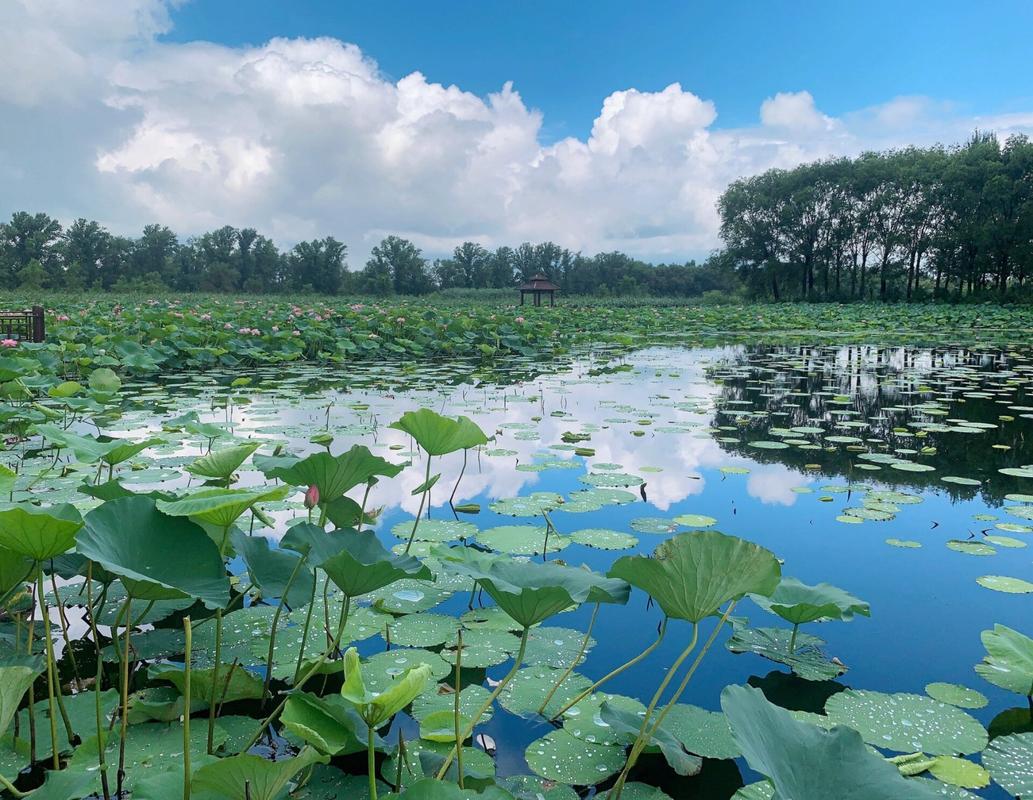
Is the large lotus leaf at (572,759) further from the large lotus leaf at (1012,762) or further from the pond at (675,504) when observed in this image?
the large lotus leaf at (1012,762)

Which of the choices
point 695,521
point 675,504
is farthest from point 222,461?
point 675,504

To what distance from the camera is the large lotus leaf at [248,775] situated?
2.05ft

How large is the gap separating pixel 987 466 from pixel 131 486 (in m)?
3.33

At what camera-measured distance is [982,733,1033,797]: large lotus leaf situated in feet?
3.01

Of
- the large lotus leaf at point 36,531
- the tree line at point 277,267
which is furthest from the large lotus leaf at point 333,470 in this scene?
the tree line at point 277,267

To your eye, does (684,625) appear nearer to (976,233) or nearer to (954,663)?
(954,663)

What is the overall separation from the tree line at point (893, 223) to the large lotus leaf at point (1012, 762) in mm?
27561

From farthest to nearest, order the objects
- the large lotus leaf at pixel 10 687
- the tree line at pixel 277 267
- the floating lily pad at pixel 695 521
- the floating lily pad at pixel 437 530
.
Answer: the tree line at pixel 277 267
the floating lily pad at pixel 695 521
the floating lily pad at pixel 437 530
the large lotus leaf at pixel 10 687

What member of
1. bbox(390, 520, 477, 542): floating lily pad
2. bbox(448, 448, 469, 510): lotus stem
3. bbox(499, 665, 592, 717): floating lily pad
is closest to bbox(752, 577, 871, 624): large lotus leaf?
bbox(499, 665, 592, 717): floating lily pad

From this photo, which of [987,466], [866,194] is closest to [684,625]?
[987,466]

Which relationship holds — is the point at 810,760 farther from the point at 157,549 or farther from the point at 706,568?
the point at 157,549

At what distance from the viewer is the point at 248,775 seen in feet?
2.08

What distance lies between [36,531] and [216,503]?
20 centimetres

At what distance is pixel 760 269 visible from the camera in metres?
32.9
